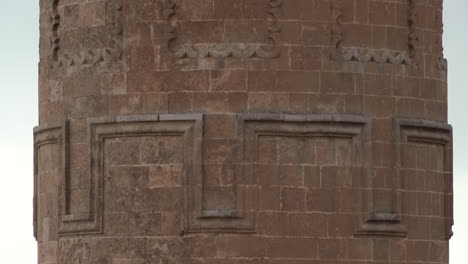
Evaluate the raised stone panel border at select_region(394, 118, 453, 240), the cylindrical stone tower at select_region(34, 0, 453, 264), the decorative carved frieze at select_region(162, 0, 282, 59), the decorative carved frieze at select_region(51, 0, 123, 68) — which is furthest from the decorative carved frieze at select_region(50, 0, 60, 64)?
the raised stone panel border at select_region(394, 118, 453, 240)

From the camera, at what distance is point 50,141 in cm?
3753

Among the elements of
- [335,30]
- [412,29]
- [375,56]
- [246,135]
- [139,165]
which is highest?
[412,29]

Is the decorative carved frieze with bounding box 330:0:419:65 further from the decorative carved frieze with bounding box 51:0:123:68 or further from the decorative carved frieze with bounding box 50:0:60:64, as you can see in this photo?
the decorative carved frieze with bounding box 50:0:60:64

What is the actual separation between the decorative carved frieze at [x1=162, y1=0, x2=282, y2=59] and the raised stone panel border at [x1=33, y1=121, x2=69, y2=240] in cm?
239

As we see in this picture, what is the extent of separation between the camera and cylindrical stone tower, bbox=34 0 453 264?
35750 millimetres

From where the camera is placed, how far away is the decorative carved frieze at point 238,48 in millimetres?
35938

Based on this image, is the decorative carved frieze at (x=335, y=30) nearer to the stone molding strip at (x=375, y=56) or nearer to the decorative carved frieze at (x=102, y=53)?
the stone molding strip at (x=375, y=56)

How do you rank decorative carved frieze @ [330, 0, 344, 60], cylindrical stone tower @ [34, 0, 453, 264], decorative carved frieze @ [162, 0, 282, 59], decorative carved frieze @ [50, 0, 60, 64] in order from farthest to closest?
1. decorative carved frieze @ [50, 0, 60, 64]
2. decorative carved frieze @ [330, 0, 344, 60]
3. decorative carved frieze @ [162, 0, 282, 59]
4. cylindrical stone tower @ [34, 0, 453, 264]

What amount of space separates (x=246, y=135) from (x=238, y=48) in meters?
1.36

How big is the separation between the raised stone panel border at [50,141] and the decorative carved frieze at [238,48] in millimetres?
2394

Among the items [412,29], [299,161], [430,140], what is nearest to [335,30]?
[412,29]

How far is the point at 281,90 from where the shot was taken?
118 feet

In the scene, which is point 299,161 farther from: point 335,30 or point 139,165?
point 139,165

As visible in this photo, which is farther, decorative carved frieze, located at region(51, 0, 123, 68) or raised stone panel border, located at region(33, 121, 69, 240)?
raised stone panel border, located at region(33, 121, 69, 240)
